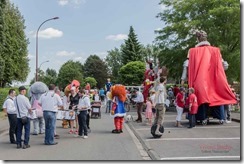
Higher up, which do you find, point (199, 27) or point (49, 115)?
point (199, 27)

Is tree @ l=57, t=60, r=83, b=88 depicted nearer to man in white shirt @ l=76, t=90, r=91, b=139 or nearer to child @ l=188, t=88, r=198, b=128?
child @ l=188, t=88, r=198, b=128

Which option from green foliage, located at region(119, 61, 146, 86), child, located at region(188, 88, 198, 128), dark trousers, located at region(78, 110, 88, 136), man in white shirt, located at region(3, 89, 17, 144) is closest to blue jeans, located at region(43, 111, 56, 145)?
man in white shirt, located at region(3, 89, 17, 144)

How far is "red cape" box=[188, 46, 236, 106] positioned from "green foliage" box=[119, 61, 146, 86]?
60.5m

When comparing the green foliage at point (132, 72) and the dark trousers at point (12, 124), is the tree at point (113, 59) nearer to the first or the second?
the green foliage at point (132, 72)

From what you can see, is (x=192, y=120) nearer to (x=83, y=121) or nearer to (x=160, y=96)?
(x=160, y=96)

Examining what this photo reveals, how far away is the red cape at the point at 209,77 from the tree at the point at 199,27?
891 centimetres

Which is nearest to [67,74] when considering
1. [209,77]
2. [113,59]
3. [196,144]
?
[113,59]

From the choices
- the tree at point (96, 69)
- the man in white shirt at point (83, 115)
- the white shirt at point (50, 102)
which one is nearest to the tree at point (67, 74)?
the tree at point (96, 69)

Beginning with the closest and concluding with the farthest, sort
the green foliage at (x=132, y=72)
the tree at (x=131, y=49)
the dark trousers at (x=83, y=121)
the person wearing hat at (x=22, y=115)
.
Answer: the person wearing hat at (x=22, y=115)
the dark trousers at (x=83, y=121)
the green foliage at (x=132, y=72)
the tree at (x=131, y=49)

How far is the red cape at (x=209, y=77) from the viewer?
596 inches

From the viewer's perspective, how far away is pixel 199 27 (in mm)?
26328

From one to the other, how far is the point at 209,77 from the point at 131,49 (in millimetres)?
65542

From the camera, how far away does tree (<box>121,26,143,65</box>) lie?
259 ft

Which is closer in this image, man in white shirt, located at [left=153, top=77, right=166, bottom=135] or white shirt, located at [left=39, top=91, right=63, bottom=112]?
white shirt, located at [left=39, top=91, right=63, bottom=112]
